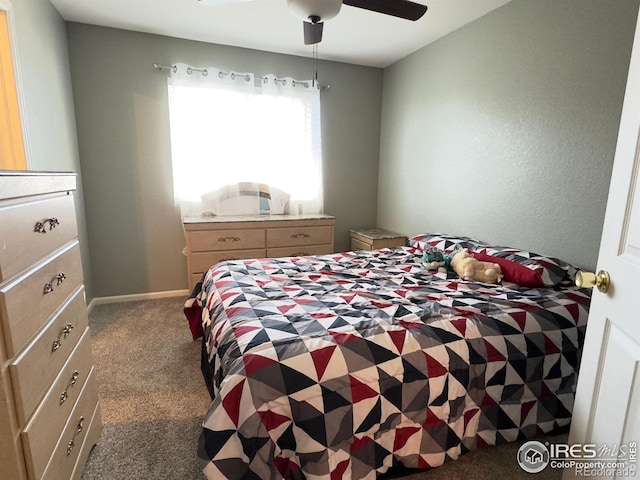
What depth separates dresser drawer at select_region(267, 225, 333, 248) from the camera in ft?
11.3

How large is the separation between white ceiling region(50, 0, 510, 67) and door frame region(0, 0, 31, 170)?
2.66 feet

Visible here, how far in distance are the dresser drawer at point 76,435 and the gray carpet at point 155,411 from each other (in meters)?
0.14

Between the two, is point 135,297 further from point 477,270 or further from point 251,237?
point 477,270

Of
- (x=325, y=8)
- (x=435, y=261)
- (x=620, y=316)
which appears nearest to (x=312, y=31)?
(x=325, y=8)

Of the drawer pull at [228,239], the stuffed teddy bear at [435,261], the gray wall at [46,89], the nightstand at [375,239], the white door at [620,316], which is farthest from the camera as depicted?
the nightstand at [375,239]

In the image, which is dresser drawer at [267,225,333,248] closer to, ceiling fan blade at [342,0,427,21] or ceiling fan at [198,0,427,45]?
ceiling fan at [198,0,427,45]

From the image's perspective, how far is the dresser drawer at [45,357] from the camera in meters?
0.94

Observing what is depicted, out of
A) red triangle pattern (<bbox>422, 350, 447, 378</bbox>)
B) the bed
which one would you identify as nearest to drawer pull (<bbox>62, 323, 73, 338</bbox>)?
the bed

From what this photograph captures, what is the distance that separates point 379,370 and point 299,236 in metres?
2.30

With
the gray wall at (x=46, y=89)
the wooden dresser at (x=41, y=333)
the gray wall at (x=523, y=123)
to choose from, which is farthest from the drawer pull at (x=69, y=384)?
the gray wall at (x=523, y=123)

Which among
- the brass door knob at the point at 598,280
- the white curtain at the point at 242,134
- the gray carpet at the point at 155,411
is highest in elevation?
the white curtain at the point at 242,134

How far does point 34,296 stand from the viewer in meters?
1.03

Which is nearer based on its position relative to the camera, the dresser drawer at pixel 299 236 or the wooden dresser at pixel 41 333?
the wooden dresser at pixel 41 333

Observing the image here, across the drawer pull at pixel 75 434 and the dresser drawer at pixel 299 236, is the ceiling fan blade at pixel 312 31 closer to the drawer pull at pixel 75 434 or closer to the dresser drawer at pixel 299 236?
the dresser drawer at pixel 299 236
